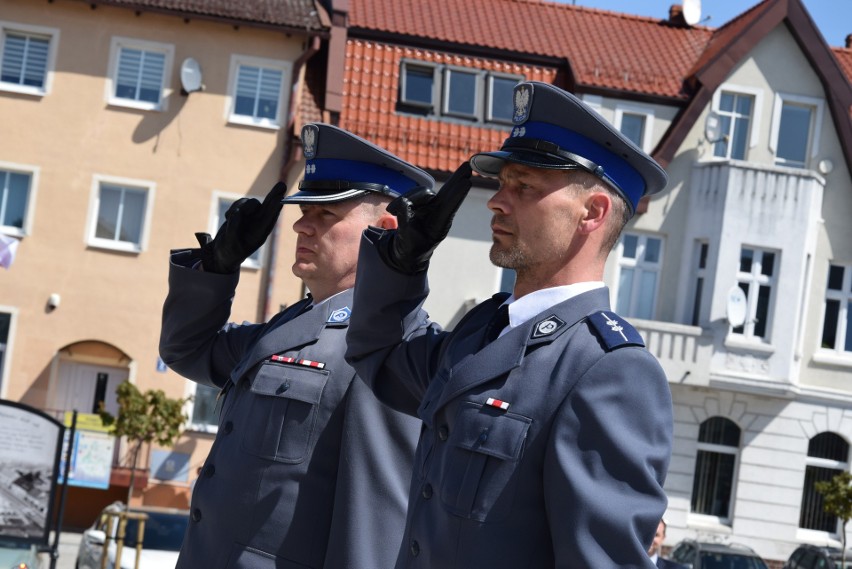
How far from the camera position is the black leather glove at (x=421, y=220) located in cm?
363

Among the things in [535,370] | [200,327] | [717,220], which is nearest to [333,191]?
[200,327]

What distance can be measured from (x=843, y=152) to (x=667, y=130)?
3.74 m

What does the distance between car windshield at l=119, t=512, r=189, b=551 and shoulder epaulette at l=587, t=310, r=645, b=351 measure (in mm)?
12918

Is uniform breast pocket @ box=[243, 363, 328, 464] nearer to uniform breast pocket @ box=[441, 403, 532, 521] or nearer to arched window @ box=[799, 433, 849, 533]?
uniform breast pocket @ box=[441, 403, 532, 521]

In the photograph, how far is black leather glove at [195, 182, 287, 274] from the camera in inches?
181

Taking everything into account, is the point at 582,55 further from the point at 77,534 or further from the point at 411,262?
the point at 411,262

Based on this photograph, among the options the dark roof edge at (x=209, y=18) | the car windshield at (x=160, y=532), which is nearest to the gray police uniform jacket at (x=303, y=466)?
the car windshield at (x=160, y=532)

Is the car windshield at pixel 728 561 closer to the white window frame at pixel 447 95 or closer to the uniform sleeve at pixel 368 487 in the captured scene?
the white window frame at pixel 447 95

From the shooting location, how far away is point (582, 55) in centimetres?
2947

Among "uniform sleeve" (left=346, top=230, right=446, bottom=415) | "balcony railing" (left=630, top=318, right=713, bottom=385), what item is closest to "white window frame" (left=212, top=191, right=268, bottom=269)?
"balcony railing" (left=630, top=318, right=713, bottom=385)

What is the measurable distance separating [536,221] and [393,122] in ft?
81.9

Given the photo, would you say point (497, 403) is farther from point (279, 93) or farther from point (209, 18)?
point (279, 93)

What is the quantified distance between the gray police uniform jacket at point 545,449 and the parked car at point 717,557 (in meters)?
18.4

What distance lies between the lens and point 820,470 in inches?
1168
